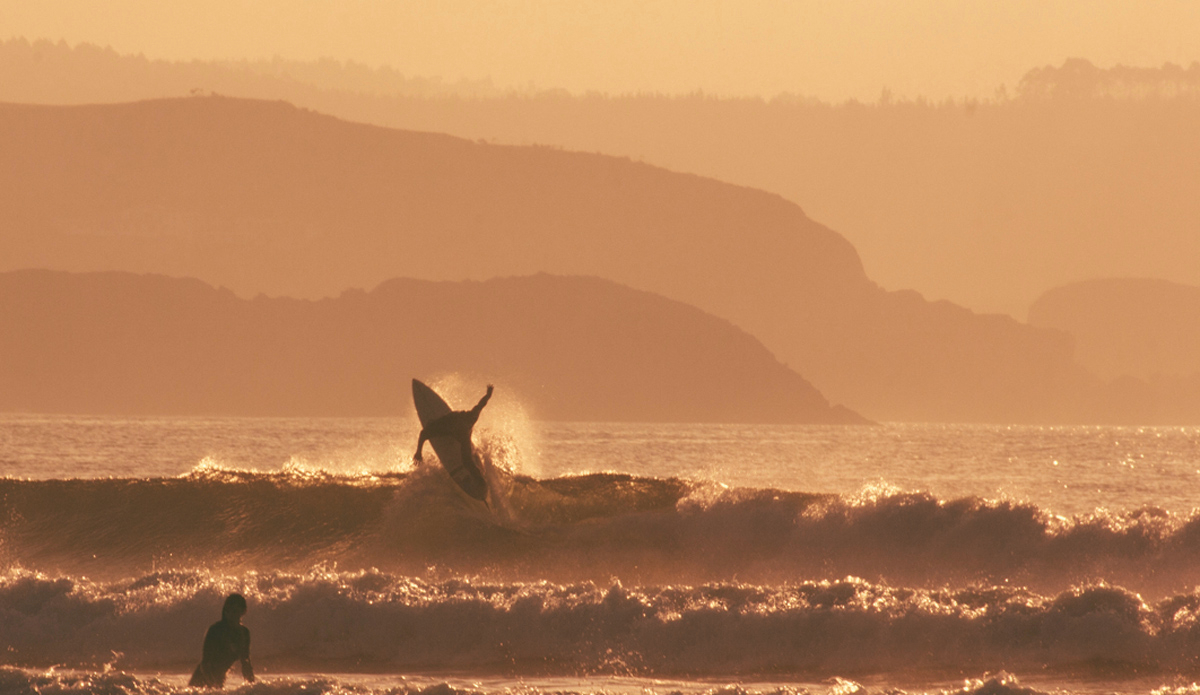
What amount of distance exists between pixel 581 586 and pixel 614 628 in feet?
3.48

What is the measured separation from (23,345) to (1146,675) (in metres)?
207

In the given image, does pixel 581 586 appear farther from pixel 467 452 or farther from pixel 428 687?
pixel 467 452

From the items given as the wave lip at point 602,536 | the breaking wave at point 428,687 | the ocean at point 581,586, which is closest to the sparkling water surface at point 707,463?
the wave lip at point 602,536

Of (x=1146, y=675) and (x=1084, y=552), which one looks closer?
(x=1146, y=675)

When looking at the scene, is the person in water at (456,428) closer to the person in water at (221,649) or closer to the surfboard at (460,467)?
the surfboard at (460,467)

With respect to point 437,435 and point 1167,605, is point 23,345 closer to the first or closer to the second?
point 437,435

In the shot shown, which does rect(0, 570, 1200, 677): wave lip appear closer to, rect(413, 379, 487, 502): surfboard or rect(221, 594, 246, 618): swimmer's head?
rect(221, 594, 246, 618): swimmer's head

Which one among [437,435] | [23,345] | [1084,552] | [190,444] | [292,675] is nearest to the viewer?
[292,675]

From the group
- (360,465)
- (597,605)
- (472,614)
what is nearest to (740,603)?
(597,605)

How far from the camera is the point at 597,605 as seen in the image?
1482 cm

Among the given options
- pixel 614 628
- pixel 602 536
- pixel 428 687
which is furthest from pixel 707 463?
pixel 428 687

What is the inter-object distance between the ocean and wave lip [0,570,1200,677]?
4 cm

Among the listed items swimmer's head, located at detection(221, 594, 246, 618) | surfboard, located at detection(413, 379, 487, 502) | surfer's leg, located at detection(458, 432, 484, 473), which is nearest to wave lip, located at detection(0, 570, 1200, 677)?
swimmer's head, located at detection(221, 594, 246, 618)

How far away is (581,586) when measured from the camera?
50.4 ft
